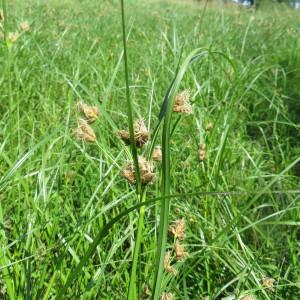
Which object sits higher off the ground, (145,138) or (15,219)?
(145,138)

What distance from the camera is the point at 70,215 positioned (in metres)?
1.02

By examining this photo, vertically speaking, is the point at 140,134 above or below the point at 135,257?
above

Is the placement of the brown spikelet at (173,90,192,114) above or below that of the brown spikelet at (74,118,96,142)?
above

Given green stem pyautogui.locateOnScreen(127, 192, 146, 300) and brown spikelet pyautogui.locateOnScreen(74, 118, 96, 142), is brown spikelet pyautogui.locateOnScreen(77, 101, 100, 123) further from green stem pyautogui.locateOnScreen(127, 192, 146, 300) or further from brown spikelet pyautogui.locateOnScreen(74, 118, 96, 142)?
green stem pyautogui.locateOnScreen(127, 192, 146, 300)

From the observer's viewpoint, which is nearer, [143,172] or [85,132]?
[143,172]

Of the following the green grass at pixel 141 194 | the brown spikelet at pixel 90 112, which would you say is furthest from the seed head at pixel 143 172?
the brown spikelet at pixel 90 112

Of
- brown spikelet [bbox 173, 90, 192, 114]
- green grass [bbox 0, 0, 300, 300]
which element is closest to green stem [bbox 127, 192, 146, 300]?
green grass [bbox 0, 0, 300, 300]

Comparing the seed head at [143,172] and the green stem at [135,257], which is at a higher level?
the seed head at [143,172]

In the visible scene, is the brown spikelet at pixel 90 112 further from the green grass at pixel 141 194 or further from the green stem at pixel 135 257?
the green stem at pixel 135 257

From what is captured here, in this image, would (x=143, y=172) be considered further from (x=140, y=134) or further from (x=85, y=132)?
(x=85, y=132)

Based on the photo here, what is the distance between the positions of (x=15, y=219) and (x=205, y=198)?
416mm

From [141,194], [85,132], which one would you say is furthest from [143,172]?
[85,132]

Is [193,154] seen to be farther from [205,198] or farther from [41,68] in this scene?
[41,68]

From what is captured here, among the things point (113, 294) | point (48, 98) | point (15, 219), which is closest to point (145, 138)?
point (113, 294)
